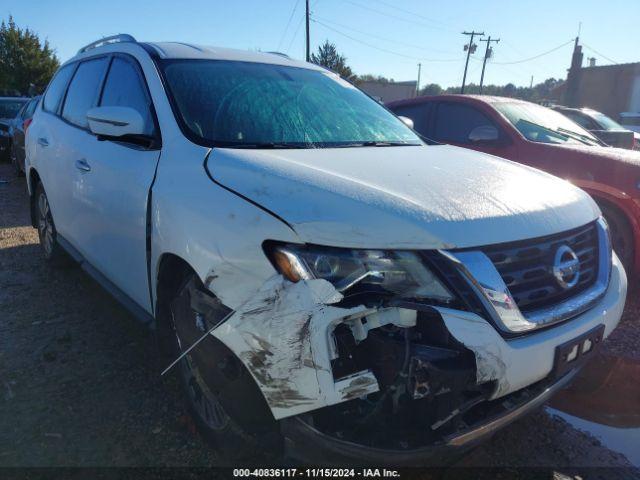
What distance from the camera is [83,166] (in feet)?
10.5

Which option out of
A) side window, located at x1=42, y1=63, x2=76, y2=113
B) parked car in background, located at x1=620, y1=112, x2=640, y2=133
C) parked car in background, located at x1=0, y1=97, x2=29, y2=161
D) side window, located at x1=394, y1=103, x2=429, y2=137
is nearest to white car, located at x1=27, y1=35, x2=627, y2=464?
side window, located at x1=42, y1=63, x2=76, y2=113

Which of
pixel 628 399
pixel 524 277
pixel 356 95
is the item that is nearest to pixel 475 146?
pixel 356 95

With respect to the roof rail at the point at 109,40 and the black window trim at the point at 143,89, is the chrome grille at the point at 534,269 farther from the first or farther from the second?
the roof rail at the point at 109,40

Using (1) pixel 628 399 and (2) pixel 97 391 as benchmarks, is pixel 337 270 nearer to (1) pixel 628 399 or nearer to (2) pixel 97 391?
(2) pixel 97 391

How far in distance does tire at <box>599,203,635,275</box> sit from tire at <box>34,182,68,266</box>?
471 centimetres

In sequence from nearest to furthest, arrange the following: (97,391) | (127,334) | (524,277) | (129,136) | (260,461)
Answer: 1. (524,277)
2. (260,461)
3. (129,136)
4. (97,391)
5. (127,334)

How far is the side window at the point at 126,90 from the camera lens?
2682 millimetres

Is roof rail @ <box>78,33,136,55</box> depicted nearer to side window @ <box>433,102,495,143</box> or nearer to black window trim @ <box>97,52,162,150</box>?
black window trim @ <box>97,52,162,150</box>

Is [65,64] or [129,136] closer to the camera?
[129,136]

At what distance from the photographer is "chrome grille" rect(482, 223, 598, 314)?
1795 millimetres

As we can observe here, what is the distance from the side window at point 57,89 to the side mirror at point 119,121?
A: 2.05 meters

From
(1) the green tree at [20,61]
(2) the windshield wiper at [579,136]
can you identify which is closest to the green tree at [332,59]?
(1) the green tree at [20,61]

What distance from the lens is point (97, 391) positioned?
9.11 feet

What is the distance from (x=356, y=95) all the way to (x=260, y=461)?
2.42 metres
